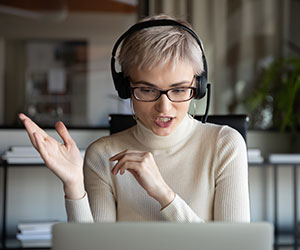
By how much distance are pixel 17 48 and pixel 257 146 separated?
1.84 metres

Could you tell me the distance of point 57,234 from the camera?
0.64m

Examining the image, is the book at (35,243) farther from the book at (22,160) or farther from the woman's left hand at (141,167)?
the woman's left hand at (141,167)

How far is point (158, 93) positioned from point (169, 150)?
22 cm

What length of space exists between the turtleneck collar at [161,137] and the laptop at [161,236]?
85 cm

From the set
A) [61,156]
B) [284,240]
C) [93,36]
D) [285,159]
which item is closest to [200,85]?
[61,156]

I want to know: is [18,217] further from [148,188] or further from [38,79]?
[148,188]

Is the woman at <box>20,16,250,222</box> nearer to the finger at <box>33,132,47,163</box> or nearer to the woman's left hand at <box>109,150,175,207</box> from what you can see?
the woman's left hand at <box>109,150,175,207</box>

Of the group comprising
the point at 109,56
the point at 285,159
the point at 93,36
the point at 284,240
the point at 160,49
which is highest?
the point at 93,36

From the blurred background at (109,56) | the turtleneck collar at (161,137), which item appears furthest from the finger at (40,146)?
the blurred background at (109,56)

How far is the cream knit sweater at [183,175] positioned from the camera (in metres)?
1.37

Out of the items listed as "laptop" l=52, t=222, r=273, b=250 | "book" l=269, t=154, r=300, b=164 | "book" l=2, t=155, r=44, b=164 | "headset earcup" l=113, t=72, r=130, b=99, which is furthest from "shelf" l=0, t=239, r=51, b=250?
"laptop" l=52, t=222, r=273, b=250

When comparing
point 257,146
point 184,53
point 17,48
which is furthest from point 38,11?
point 184,53

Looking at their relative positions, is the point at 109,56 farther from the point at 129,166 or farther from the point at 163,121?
the point at 129,166

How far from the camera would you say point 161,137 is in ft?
4.86
